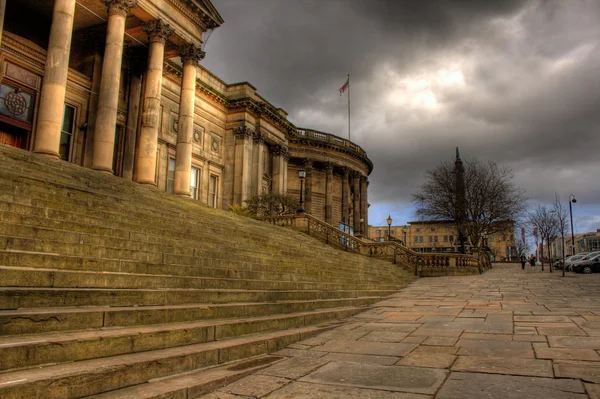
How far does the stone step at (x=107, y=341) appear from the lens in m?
3.52

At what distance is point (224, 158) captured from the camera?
1291 inches

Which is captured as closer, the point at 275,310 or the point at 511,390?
the point at 511,390

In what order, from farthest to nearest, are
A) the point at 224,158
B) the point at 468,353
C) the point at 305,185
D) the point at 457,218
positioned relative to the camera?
the point at 305,185, the point at 457,218, the point at 224,158, the point at 468,353

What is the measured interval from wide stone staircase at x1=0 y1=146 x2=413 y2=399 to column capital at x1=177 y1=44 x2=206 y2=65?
1170 cm

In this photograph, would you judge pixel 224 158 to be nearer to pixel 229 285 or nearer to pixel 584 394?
pixel 229 285

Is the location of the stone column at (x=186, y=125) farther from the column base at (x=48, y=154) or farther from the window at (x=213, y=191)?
the window at (x=213, y=191)

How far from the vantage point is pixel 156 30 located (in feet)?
64.0

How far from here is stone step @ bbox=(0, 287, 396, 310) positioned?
4367mm

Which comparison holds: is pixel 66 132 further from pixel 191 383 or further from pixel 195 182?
pixel 191 383

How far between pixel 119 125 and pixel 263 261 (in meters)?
15.8

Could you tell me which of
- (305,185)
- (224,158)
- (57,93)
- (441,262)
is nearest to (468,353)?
(57,93)

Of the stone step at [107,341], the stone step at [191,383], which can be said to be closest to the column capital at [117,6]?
the stone step at [107,341]

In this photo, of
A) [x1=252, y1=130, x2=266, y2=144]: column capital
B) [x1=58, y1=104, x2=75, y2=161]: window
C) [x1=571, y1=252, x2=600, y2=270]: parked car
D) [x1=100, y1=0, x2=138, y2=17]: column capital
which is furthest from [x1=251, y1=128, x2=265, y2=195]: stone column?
[x1=571, y1=252, x2=600, y2=270]: parked car

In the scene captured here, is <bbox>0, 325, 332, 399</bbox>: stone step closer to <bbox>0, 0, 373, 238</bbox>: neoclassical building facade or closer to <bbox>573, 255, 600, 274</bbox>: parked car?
<bbox>0, 0, 373, 238</bbox>: neoclassical building facade
